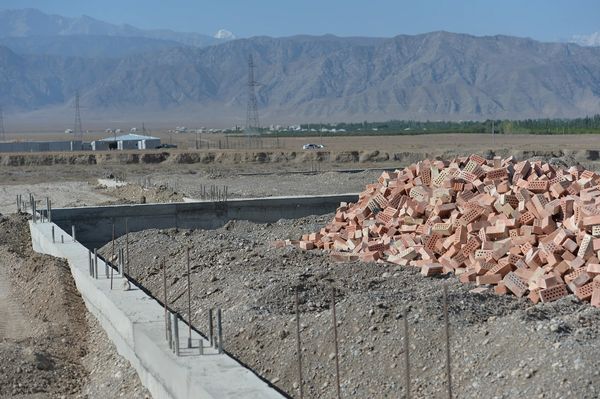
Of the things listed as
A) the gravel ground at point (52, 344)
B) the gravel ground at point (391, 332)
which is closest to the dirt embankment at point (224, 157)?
the gravel ground at point (52, 344)

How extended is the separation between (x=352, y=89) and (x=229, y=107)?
23077mm

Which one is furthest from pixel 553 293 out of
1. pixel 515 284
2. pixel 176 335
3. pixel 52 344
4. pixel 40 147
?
pixel 40 147

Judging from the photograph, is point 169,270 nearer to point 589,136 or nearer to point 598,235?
point 598,235

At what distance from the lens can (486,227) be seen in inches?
483

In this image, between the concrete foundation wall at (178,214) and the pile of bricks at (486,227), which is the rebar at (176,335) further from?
the concrete foundation wall at (178,214)

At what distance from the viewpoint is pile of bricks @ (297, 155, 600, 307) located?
10617 millimetres

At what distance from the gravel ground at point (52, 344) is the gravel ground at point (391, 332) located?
98cm

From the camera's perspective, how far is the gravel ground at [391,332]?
7594mm

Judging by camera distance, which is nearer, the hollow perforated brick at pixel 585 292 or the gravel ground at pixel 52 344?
the gravel ground at pixel 52 344

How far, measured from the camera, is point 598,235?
10930 mm

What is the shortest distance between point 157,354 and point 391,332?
1902mm

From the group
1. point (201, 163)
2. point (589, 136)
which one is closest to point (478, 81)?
point (589, 136)

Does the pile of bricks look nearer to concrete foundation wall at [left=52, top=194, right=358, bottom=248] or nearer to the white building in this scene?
concrete foundation wall at [left=52, top=194, right=358, bottom=248]

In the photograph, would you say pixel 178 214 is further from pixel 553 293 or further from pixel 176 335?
pixel 176 335
